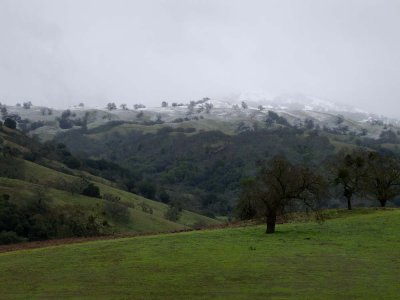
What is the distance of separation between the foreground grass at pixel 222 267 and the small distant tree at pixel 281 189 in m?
2.48

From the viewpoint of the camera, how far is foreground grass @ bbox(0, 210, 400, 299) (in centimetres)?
2484

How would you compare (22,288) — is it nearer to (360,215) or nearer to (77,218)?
(360,215)

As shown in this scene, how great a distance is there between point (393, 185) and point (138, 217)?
59487 mm

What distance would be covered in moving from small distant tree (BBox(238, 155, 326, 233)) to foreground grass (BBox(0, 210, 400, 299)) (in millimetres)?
2478

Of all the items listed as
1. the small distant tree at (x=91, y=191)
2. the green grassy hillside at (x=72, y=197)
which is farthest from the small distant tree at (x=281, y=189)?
the small distant tree at (x=91, y=191)

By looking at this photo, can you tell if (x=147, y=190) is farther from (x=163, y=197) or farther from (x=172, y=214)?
(x=172, y=214)

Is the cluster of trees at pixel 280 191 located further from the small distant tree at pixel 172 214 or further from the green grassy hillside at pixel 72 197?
the small distant tree at pixel 172 214

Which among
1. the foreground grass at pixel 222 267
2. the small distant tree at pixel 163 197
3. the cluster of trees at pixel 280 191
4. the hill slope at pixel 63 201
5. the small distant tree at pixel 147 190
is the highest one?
the cluster of trees at pixel 280 191

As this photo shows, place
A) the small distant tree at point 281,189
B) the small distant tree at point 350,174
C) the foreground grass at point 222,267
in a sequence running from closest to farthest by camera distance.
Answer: the foreground grass at point 222,267 < the small distant tree at point 281,189 < the small distant tree at point 350,174

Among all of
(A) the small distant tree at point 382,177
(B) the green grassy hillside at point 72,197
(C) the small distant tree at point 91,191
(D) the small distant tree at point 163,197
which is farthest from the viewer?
(D) the small distant tree at point 163,197

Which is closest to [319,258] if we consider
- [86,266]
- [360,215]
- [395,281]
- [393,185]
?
[395,281]

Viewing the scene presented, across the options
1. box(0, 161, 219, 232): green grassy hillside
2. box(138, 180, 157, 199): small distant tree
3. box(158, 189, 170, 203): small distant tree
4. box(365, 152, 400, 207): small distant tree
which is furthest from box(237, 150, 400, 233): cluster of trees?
box(158, 189, 170, 203): small distant tree

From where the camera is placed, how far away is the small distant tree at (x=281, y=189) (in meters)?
48.5

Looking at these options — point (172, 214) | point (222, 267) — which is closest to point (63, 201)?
point (172, 214)
